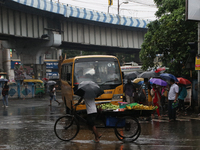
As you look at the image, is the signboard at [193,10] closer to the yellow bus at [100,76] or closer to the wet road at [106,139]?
the yellow bus at [100,76]

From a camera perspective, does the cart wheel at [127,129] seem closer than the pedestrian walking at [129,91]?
Yes

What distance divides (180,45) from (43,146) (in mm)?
12989

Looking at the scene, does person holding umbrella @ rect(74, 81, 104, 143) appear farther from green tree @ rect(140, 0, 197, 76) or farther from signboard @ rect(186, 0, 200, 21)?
green tree @ rect(140, 0, 197, 76)

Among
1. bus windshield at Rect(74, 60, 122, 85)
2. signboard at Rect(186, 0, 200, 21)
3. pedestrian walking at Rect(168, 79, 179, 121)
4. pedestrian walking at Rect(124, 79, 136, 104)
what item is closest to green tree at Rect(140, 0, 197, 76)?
signboard at Rect(186, 0, 200, 21)

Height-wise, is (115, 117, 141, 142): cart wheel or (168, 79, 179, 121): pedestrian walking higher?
(168, 79, 179, 121): pedestrian walking

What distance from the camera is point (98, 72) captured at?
12828 mm

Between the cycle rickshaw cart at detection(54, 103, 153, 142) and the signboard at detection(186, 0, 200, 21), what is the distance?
8118mm

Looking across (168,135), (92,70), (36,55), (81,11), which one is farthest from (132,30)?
(168,135)

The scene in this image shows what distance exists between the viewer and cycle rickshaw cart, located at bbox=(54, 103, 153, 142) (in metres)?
8.45

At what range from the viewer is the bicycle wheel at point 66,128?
8445 mm

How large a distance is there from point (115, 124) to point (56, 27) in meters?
28.4

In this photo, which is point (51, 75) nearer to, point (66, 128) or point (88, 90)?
point (66, 128)

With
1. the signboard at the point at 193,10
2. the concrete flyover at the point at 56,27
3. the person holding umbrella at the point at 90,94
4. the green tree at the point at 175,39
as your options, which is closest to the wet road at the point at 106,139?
the person holding umbrella at the point at 90,94

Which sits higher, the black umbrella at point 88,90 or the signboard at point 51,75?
the black umbrella at point 88,90
